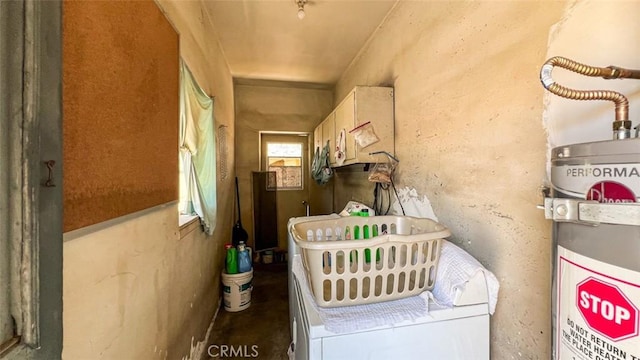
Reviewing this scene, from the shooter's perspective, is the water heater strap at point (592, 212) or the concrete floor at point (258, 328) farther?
the concrete floor at point (258, 328)

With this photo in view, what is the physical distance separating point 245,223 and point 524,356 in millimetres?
3666

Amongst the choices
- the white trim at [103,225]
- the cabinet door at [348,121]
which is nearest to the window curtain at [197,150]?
the white trim at [103,225]

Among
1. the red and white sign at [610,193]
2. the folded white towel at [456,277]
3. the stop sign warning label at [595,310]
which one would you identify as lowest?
the folded white towel at [456,277]

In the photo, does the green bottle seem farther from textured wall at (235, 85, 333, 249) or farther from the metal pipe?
the metal pipe

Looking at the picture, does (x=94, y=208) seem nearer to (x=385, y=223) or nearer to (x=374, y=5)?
(x=385, y=223)

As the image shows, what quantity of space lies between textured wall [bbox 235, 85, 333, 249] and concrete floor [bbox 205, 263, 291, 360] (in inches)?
56.5

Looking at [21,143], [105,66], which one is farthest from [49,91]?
[105,66]

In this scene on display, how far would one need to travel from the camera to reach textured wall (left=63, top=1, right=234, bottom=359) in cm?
74

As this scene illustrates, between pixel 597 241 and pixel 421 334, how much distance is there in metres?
0.58

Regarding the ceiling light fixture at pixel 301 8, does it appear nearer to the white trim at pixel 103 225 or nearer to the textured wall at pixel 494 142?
the textured wall at pixel 494 142

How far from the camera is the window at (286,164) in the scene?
430 cm

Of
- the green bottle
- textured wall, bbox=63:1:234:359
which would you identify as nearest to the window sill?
textured wall, bbox=63:1:234:359

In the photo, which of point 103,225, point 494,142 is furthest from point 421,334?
point 103,225

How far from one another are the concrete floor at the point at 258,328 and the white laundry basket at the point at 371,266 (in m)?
1.41
